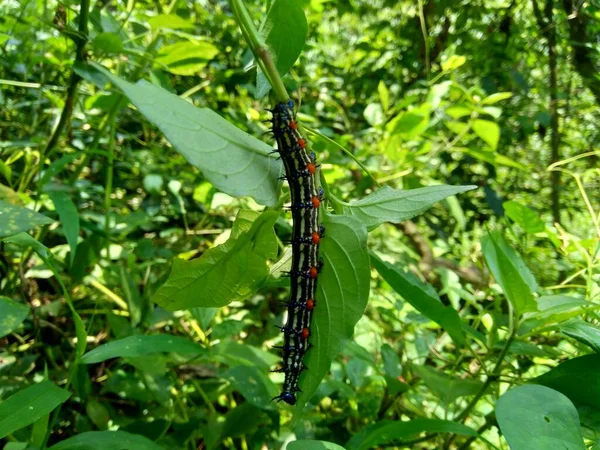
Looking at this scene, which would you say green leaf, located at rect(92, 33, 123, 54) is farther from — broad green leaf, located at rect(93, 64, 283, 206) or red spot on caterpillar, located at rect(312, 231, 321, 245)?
red spot on caterpillar, located at rect(312, 231, 321, 245)

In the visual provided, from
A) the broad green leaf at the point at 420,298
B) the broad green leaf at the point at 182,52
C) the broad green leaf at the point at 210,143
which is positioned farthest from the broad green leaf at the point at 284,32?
the broad green leaf at the point at 182,52

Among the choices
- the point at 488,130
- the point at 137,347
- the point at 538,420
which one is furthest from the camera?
the point at 488,130

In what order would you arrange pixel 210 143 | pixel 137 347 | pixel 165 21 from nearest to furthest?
pixel 210 143 < pixel 137 347 < pixel 165 21

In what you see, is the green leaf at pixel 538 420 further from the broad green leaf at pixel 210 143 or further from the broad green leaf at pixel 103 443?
the broad green leaf at pixel 103 443

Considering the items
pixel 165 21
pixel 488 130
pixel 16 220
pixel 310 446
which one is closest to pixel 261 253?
pixel 310 446

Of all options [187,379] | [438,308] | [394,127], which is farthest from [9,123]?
[438,308]

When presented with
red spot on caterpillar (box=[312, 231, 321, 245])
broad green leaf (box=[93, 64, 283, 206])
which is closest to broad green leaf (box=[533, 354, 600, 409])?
red spot on caterpillar (box=[312, 231, 321, 245])

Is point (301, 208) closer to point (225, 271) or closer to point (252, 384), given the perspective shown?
point (225, 271)

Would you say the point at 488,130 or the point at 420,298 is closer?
the point at 420,298
